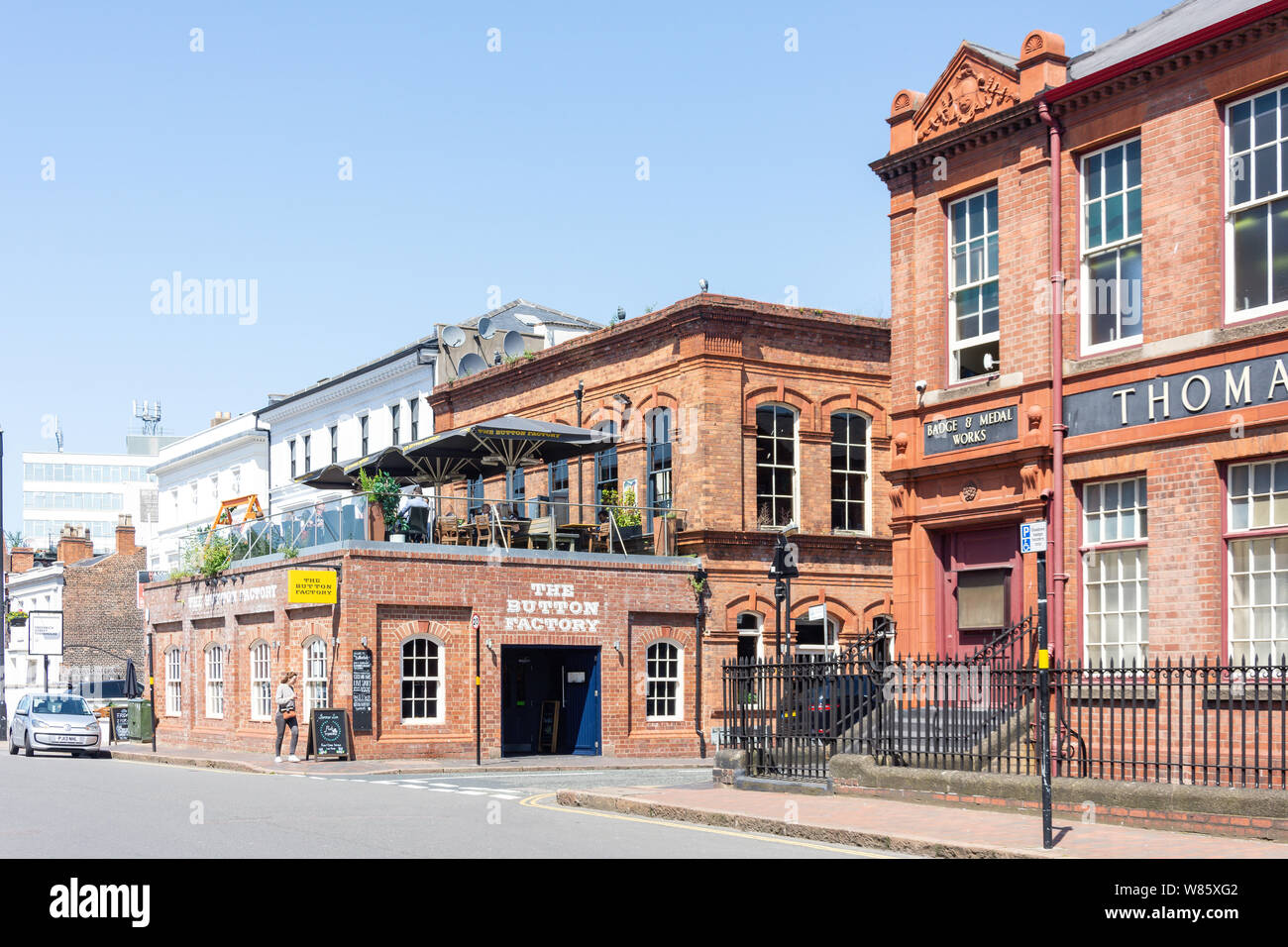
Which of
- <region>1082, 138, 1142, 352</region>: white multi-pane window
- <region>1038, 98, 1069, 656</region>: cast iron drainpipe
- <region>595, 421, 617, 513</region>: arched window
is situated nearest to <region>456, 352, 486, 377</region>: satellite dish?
<region>595, 421, 617, 513</region>: arched window

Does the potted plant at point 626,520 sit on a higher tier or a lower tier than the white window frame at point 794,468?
lower

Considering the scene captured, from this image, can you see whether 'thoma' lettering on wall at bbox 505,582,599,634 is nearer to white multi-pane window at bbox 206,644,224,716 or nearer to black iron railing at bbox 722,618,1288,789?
white multi-pane window at bbox 206,644,224,716

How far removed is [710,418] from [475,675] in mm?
7664

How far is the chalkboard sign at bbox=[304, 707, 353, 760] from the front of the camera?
92.0 ft

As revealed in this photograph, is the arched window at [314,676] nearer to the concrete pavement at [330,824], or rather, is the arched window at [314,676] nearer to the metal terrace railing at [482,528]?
the metal terrace railing at [482,528]

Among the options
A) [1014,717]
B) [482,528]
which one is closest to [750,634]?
[482,528]

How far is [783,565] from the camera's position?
2039 cm

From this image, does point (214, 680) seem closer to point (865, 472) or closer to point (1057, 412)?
point (865, 472)

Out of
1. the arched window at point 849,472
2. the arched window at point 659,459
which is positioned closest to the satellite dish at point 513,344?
the arched window at point 659,459

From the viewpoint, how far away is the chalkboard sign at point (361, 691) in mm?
28734

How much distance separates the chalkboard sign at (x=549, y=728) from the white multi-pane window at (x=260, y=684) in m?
6.01

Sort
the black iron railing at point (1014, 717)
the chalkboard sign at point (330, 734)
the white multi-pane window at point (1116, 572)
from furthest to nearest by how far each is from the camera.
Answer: the chalkboard sign at point (330, 734)
the white multi-pane window at point (1116, 572)
the black iron railing at point (1014, 717)
